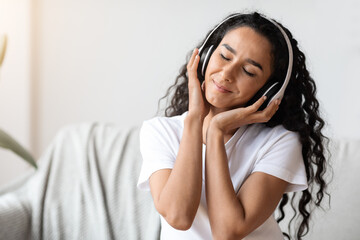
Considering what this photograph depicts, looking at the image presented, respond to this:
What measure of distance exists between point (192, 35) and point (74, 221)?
3.12 ft

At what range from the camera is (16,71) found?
2334mm

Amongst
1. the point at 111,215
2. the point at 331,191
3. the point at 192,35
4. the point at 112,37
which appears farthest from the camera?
the point at 112,37

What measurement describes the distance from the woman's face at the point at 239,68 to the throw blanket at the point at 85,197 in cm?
80

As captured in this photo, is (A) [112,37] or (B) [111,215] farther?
(A) [112,37]

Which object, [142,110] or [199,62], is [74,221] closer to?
[142,110]

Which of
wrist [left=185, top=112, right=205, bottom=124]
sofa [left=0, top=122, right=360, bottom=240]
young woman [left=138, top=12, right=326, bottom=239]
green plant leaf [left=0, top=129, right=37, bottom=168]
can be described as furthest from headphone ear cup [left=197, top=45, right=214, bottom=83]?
sofa [left=0, top=122, right=360, bottom=240]

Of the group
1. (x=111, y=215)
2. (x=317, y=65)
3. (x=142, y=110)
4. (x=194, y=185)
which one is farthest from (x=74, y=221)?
(x=317, y=65)

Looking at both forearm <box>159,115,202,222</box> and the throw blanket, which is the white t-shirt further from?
the throw blanket

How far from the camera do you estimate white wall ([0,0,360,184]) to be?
78.1 inches

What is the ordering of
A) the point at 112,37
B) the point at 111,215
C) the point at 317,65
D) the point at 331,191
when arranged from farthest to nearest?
the point at 112,37
the point at 317,65
the point at 111,215
the point at 331,191

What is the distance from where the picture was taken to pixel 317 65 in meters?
2.00

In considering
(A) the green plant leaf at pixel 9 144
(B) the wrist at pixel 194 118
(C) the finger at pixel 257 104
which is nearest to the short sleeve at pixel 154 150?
(B) the wrist at pixel 194 118

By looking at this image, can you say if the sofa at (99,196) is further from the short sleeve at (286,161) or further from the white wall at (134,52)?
the short sleeve at (286,161)

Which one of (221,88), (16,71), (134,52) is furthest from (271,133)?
(16,71)
